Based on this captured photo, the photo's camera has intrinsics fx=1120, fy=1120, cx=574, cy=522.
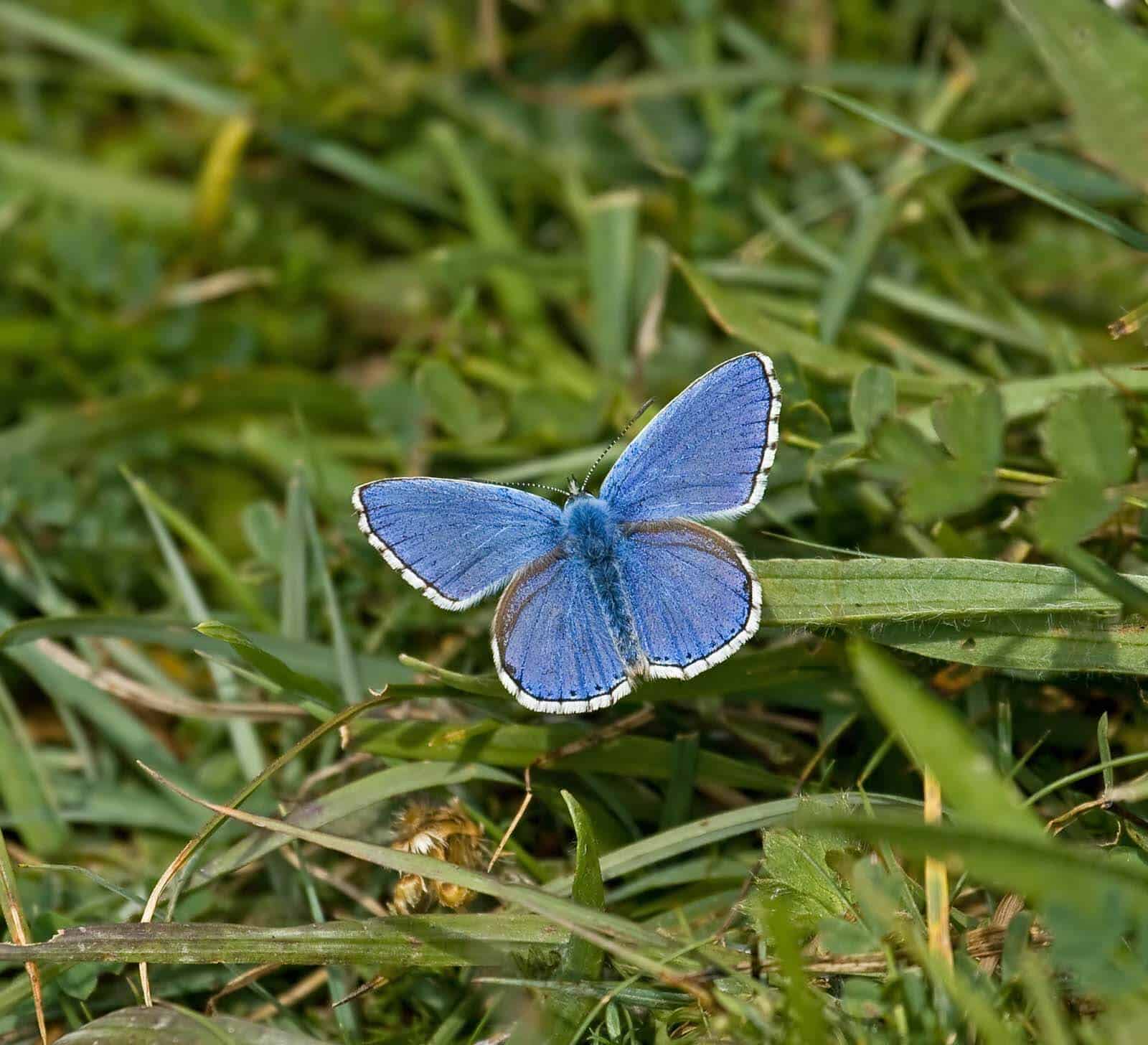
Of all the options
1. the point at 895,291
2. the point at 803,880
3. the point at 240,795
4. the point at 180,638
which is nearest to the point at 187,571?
the point at 180,638

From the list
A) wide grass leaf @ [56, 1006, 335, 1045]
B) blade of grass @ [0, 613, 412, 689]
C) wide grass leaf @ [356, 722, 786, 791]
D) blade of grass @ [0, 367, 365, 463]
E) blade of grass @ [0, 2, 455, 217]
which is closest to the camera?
wide grass leaf @ [56, 1006, 335, 1045]

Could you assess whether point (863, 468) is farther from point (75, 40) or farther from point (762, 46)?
point (75, 40)

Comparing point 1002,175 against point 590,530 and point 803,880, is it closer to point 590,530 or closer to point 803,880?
point 590,530

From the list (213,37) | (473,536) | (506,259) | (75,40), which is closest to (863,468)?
(473,536)

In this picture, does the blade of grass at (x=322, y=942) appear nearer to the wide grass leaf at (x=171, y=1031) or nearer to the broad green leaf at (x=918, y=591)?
the wide grass leaf at (x=171, y=1031)

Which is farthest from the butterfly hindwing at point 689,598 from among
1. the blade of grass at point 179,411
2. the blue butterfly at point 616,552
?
the blade of grass at point 179,411

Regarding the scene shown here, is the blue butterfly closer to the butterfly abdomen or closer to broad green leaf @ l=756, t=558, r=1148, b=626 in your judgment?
the butterfly abdomen

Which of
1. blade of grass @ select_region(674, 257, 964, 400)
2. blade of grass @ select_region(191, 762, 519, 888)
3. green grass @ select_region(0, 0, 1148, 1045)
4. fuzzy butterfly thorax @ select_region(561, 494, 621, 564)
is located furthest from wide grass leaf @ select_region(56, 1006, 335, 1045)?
blade of grass @ select_region(674, 257, 964, 400)
